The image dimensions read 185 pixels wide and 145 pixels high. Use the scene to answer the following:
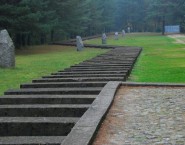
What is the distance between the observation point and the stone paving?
507 cm

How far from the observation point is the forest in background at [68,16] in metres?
31.9

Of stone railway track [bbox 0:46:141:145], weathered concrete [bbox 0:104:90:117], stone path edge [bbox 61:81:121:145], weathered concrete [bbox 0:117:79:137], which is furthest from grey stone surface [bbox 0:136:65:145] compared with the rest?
weathered concrete [bbox 0:104:90:117]

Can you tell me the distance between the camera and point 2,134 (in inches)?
232

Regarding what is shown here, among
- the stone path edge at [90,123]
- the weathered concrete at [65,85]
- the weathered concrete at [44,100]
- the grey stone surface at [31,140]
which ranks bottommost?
the weathered concrete at [65,85]

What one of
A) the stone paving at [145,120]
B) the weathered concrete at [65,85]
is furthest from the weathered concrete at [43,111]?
the weathered concrete at [65,85]

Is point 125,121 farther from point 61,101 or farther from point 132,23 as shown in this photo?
point 132,23

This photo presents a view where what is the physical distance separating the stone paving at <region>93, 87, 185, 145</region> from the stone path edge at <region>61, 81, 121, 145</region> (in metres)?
0.10

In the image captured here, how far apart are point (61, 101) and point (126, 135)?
9.13 feet

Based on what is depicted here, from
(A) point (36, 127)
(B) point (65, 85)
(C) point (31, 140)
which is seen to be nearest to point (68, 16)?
(B) point (65, 85)

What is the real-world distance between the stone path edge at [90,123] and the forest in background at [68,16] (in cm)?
2482

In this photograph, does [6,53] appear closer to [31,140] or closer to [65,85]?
[65,85]

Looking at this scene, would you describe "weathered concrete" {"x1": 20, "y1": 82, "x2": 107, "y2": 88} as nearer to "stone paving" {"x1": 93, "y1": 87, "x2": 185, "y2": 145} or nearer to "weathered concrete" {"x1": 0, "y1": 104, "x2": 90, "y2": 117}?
"stone paving" {"x1": 93, "y1": 87, "x2": 185, "y2": 145}

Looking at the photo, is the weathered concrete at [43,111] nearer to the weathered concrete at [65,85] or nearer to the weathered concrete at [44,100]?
the weathered concrete at [44,100]

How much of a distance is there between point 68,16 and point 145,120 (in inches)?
1691
